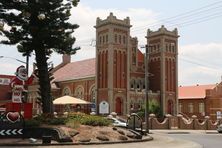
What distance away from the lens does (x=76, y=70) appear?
8075 cm

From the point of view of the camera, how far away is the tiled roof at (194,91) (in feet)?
266

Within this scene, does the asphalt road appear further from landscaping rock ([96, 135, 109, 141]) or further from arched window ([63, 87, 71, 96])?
arched window ([63, 87, 71, 96])

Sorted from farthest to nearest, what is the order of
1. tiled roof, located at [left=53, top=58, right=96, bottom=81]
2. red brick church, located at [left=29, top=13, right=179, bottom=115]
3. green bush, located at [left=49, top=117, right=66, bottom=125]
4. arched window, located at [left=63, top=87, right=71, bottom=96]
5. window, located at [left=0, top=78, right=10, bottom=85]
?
arched window, located at [left=63, top=87, right=71, bottom=96] < tiled roof, located at [left=53, top=58, right=96, bottom=81] < red brick church, located at [left=29, top=13, right=179, bottom=115] < window, located at [left=0, top=78, right=10, bottom=85] < green bush, located at [left=49, top=117, right=66, bottom=125]

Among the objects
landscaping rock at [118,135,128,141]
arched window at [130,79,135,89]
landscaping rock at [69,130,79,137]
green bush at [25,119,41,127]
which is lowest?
landscaping rock at [118,135,128,141]

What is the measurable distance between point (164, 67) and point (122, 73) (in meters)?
9.20

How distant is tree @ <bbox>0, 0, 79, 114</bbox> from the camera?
25125mm

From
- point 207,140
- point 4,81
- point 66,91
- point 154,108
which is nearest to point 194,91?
point 154,108

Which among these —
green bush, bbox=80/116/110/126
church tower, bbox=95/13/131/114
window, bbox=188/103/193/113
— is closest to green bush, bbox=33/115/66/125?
green bush, bbox=80/116/110/126

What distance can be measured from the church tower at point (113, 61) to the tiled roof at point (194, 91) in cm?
1863

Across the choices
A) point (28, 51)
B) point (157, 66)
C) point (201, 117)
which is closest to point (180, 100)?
point (201, 117)

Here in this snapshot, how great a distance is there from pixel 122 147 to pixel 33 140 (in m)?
4.32

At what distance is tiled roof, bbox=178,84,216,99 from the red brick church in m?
7.21

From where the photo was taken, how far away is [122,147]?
20.1 m

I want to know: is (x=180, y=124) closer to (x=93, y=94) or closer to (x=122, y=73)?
(x=122, y=73)
